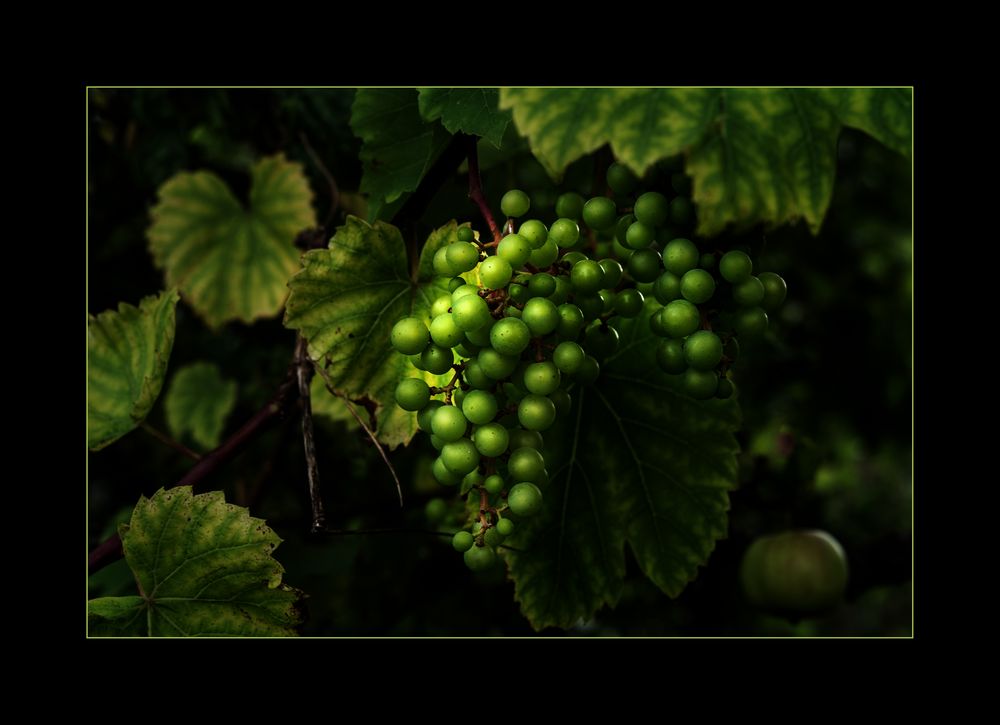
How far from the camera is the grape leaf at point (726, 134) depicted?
2.48ft

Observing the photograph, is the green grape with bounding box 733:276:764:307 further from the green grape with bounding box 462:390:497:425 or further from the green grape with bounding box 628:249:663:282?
the green grape with bounding box 462:390:497:425

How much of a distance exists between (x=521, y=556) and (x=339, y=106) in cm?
93

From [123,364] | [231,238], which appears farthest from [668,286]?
[231,238]

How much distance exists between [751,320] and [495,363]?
27 cm

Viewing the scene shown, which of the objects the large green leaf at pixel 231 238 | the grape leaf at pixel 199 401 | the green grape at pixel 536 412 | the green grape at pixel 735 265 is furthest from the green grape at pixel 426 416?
the grape leaf at pixel 199 401

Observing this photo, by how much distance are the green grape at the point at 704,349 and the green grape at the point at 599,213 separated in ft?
0.50

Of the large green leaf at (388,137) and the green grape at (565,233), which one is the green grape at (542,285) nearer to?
the green grape at (565,233)

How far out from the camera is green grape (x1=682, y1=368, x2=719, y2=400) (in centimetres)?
88

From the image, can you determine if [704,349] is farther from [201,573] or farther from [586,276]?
[201,573]

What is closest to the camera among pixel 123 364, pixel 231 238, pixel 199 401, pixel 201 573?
pixel 201 573

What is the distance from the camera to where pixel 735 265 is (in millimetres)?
839

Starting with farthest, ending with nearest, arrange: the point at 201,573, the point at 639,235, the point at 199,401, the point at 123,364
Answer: the point at 199,401 → the point at 123,364 → the point at 201,573 → the point at 639,235

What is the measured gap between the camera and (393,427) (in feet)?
3.22

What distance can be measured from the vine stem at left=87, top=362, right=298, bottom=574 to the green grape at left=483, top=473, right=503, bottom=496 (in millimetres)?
337
